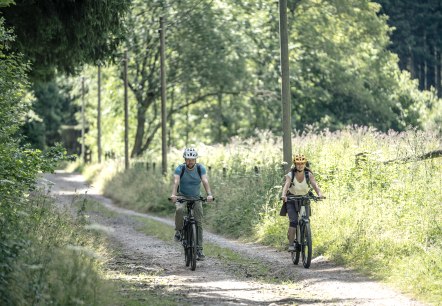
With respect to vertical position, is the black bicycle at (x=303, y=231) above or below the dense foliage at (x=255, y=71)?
below

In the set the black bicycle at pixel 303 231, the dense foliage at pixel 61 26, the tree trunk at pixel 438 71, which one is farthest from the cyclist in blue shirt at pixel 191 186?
the tree trunk at pixel 438 71

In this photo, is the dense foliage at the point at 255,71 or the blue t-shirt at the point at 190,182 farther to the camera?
the dense foliage at the point at 255,71

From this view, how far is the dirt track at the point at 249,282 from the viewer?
1138cm

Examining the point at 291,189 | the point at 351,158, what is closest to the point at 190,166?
the point at 291,189

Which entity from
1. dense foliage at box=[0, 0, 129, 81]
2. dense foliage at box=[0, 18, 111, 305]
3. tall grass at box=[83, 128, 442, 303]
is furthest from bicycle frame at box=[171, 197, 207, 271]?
dense foliage at box=[0, 0, 129, 81]

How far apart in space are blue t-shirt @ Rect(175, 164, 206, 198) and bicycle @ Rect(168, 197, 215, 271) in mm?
143

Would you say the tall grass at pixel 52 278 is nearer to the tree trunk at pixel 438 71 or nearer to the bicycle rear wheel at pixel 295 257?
the bicycle rear wheel at pixel 295 257

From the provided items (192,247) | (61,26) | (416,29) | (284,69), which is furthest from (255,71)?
(192,247)

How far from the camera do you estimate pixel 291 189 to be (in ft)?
49.4

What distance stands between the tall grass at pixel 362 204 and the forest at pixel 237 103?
46 mm

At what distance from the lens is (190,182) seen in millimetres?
Answer: 14938

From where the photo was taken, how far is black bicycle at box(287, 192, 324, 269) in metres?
14.5

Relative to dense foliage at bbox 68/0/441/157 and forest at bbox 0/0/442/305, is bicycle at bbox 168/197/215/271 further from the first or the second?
dense foliage at bbox 68/0/441/157

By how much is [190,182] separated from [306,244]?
7.27 feet
